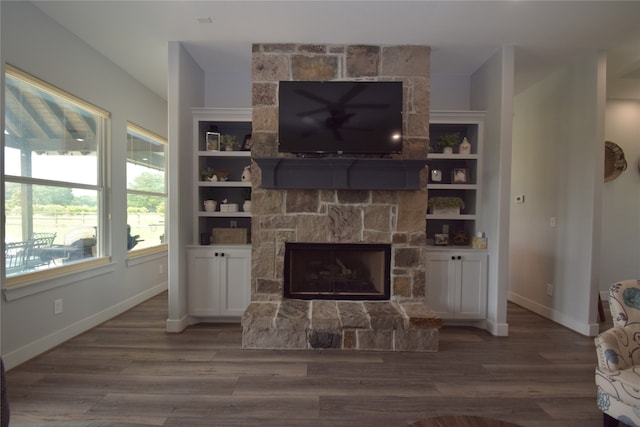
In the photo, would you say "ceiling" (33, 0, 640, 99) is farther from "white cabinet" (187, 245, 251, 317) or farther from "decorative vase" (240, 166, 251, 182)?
"white cabinet" (187, 245, 251, 317)

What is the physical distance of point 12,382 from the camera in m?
2.20

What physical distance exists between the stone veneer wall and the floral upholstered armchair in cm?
148

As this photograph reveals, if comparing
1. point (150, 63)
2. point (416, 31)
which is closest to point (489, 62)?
point (416, 31)

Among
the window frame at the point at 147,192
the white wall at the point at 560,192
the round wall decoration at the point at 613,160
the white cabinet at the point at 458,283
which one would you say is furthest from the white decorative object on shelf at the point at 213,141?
the round wall decoration at the point at 613,160

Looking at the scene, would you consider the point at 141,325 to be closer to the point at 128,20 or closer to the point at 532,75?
the point at 128,20

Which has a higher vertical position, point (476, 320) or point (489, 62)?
point (489, 62)

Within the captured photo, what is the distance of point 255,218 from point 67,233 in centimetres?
187

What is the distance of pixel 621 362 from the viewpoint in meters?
1.70

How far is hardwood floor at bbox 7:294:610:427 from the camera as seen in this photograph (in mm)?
1897

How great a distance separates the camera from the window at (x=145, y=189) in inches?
159

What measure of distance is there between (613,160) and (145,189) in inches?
251

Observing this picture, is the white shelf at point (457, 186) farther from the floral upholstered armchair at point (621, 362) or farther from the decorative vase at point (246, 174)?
the decorative vase at point (246, 174)

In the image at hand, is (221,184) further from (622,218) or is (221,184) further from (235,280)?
(622,218)

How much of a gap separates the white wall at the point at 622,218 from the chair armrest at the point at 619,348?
3182mm
